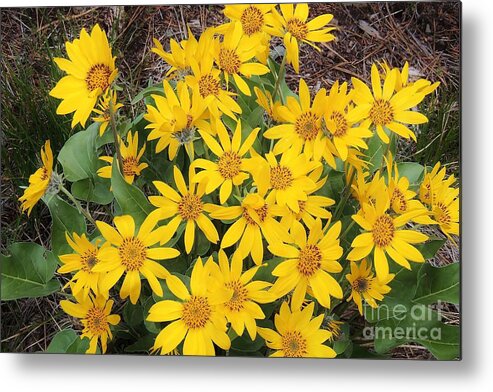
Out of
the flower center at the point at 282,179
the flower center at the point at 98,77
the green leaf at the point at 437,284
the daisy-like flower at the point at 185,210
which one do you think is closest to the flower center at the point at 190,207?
the daisy-like flower at the point at 185,210

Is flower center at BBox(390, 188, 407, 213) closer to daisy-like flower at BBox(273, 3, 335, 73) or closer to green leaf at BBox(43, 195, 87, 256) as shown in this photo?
daisy-like flower at BBox(273, 3, 335, 73)

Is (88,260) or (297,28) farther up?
(297,28)

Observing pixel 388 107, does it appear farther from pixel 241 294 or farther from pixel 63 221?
pixel 63 221

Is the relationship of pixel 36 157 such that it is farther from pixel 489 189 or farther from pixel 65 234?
pixel 489 189

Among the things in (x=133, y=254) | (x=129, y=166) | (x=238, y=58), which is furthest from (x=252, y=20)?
(x=133, y=254)

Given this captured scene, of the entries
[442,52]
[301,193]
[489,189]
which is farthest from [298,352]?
[442,52]

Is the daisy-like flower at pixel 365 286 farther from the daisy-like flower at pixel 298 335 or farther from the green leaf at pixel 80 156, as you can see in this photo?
the green leaf at pixel 80 156
